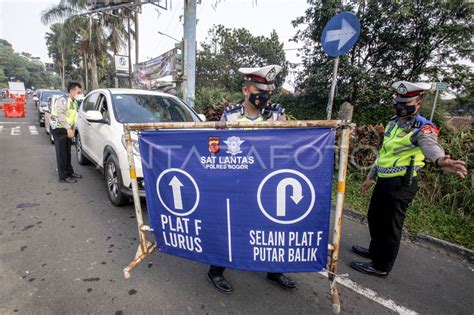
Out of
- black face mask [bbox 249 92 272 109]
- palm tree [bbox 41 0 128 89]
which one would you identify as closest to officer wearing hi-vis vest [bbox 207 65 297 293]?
black face mask [bbox 249 92 272 109]

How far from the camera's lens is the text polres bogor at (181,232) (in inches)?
82.4

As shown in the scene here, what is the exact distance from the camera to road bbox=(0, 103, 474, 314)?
208cm

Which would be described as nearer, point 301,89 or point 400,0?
point 400,0

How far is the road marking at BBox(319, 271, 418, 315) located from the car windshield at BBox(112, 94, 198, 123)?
10.5 ft

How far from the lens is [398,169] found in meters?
2.31

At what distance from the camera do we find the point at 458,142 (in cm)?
436

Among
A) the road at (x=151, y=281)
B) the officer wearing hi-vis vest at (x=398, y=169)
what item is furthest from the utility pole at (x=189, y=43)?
the officer wearing hi-vis vest at (x=398, y=169)

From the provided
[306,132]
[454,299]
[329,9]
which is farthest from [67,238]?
[329,9]

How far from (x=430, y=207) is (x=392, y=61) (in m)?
6.80

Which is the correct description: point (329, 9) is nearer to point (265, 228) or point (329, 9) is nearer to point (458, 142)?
point (458, 142)

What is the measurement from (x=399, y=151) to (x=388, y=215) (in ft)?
2.01

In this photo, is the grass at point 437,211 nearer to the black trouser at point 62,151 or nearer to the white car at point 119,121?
the white car at point 119,121

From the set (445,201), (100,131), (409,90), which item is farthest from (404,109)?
(100,131)

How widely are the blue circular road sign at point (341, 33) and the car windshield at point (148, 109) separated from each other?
2.50 metres
